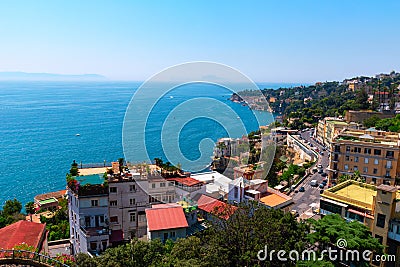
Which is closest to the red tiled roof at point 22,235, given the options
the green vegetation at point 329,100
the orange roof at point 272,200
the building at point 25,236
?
the building at point 25,236

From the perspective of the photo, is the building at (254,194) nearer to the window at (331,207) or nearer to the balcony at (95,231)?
the window at (331,207)

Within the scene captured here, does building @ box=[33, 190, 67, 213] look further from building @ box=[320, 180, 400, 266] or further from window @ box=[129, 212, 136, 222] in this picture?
building @ box=[320, 180, 400, 266]

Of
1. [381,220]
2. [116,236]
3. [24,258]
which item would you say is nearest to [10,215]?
[116,236]

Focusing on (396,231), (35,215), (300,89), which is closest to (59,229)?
(35,215)

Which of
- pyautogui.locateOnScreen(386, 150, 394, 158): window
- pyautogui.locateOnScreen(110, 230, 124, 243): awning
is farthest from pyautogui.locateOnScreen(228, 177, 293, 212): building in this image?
pyautogui.locateOnScreen(386, 150, 394, 158): window

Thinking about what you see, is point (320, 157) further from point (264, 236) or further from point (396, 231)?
point (264, 236)
